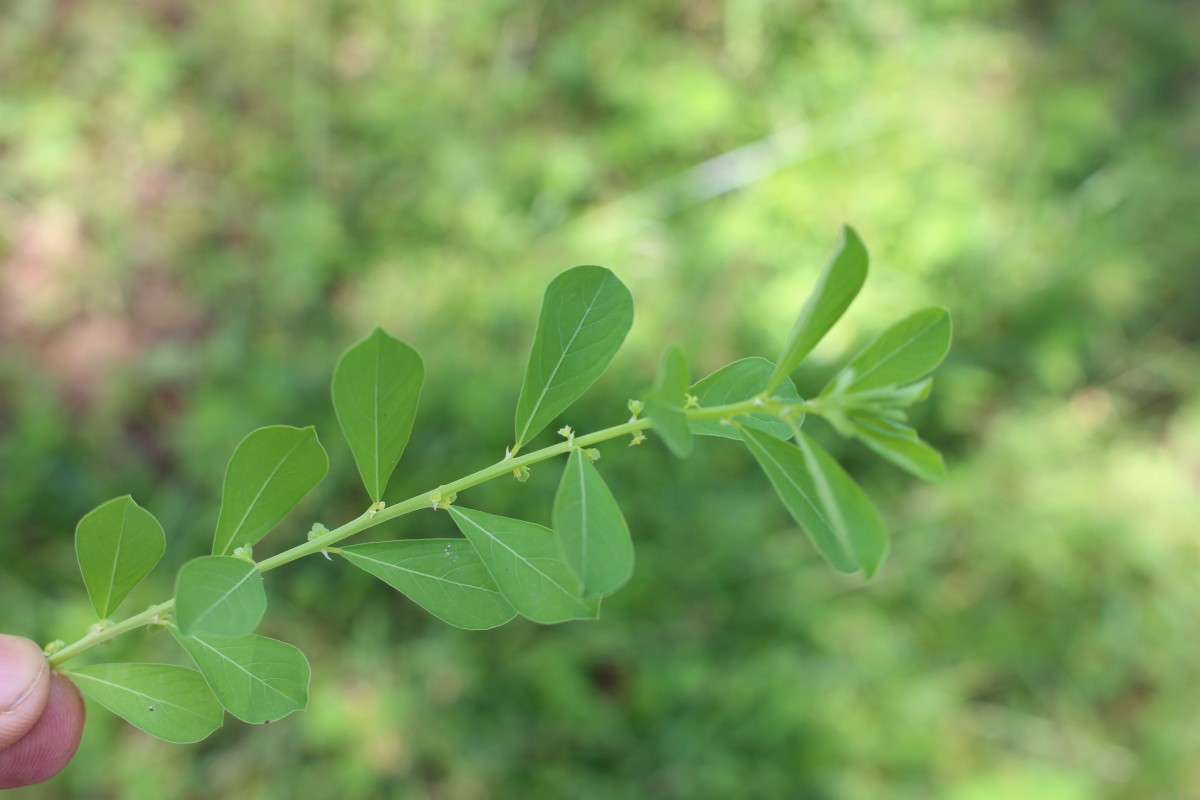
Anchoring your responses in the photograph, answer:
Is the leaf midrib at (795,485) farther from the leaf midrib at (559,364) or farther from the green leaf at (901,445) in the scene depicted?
the leaf midrib at (559,364)

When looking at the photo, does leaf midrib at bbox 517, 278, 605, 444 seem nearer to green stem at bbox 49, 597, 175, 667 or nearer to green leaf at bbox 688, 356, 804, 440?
green leaf at bbox 688, 356, 804, 440

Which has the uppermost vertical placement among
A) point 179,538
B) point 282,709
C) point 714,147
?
point 282,709

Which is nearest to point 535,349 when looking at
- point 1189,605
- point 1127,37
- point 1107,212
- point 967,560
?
point 967,560

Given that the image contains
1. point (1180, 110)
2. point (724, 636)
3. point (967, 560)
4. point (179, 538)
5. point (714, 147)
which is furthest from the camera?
point (1180, 110)

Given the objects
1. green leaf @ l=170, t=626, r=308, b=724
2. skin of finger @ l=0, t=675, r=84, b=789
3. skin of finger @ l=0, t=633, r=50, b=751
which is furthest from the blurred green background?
green leaf @ l=170, t=626, r=308, b=724

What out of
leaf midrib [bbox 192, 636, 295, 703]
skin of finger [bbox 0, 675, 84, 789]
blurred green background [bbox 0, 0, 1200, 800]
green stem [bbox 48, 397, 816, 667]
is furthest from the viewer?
blurred green background [bbox 0, 0, 1200, 800]

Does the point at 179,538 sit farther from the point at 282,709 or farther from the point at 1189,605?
the point at 1189,605
